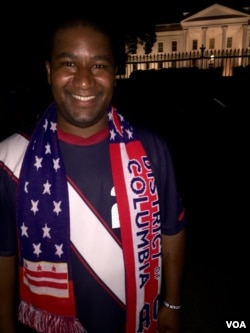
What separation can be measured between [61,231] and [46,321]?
1.69 feet

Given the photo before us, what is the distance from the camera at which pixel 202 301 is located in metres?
3.20

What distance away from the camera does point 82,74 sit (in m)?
1.66

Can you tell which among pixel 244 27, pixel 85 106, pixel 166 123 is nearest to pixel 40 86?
pixel 166 123

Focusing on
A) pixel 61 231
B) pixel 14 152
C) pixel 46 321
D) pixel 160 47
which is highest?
pixel 160 47

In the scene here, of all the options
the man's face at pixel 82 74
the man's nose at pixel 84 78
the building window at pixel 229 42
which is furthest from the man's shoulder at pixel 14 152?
the building window at pixel 229 42

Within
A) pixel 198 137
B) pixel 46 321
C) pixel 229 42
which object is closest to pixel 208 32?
pixel 229 42

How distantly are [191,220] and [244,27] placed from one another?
48.0m

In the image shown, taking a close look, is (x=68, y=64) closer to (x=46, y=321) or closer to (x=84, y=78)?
(x=84, y=78)

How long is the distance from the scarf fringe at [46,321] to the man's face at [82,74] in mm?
1014

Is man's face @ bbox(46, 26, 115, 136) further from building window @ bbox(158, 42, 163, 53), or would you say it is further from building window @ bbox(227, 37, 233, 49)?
building window @ bbox(158, 42, 163, 53)

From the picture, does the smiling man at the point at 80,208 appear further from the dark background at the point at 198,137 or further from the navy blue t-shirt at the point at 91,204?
the dark background at the point at 198,137

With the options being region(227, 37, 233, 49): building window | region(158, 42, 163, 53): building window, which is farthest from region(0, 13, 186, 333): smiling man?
region(158, 42, 163, 53): building window

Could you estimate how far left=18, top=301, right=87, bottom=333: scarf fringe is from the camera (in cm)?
168

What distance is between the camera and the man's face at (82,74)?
164 centimetres
